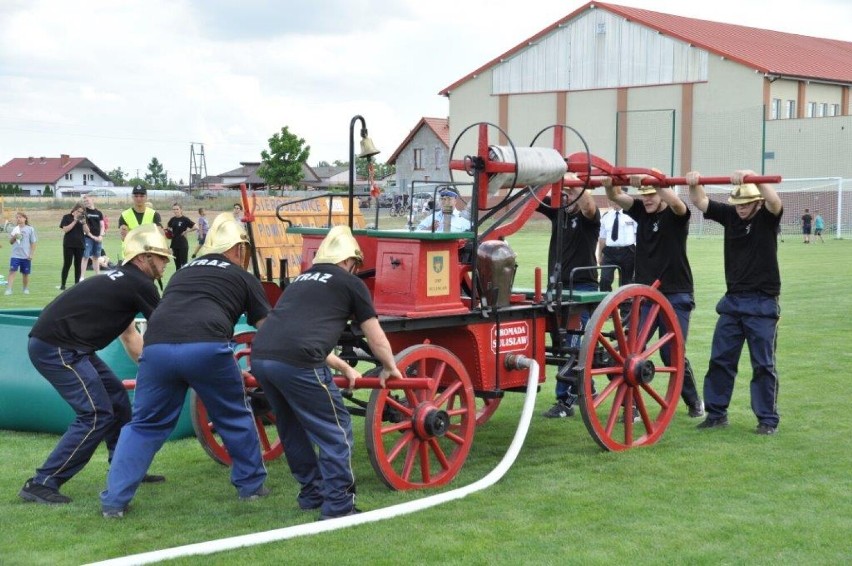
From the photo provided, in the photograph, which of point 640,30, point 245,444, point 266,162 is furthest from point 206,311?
point 266,162

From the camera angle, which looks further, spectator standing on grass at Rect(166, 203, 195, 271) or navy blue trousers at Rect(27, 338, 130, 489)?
spectator standing on grass at Rect(166, 203, 195, 271)

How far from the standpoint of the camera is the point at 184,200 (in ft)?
213

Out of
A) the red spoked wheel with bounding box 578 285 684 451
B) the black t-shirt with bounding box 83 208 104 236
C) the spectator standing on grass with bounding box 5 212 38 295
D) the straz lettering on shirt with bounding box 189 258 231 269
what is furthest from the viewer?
the black t-shirt with bounding box 83 208 104 236

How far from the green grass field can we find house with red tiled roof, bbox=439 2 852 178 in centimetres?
3487

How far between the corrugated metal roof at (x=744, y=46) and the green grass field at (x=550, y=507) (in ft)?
137

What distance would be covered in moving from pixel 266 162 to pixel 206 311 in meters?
57.2

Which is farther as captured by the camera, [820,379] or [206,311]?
[820,379]

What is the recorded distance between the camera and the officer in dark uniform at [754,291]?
791 cm

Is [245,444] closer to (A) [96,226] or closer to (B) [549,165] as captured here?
(B) [549,165]

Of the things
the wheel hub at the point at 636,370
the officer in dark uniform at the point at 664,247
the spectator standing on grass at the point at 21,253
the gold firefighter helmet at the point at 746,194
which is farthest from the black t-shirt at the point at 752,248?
the spectator standing on grass at the point at 21,253

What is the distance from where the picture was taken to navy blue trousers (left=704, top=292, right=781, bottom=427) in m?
7.94

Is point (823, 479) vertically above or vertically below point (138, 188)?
below

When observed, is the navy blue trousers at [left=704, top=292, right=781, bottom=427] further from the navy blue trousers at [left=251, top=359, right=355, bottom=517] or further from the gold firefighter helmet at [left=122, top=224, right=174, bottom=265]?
the gold firefighter helmet at [left=122, top=224, right=174, bottom=265]

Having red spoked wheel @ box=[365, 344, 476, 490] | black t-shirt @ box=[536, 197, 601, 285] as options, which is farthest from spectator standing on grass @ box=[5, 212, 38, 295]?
red spoked wheel @ box=[365, 344, 476, 490]
